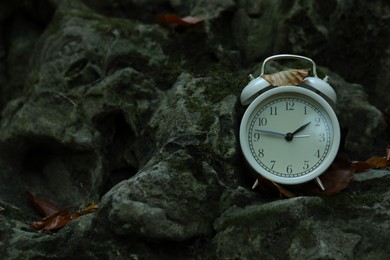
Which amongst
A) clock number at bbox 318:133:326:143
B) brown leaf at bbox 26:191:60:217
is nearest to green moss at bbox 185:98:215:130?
clock number at bbox 318:133:326:143

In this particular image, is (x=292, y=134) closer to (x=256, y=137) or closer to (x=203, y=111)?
(x=256, y=137)

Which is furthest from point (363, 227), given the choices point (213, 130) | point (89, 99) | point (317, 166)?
point (89, 99)

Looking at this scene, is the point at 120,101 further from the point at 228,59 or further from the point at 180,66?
the point at 228,59

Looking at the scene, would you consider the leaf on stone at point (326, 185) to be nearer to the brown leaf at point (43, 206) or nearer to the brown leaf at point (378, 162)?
the brown leaf at point (378, 162)

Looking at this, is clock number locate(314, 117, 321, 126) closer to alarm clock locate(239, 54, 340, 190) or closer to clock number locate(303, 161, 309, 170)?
alarm clock locate(239, 54, 340, 190)

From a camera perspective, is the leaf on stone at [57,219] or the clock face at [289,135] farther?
the leaf on stone at [57,219]

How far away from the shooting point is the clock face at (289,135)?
2.08 metres

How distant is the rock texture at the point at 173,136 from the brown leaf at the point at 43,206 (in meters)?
0.03

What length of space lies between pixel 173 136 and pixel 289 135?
0.38 meters

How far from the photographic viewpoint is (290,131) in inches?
83.4

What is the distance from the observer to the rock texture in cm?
194

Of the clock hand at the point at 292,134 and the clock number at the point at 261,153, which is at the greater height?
the clock hand at the point at 292,134

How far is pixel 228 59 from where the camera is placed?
2.72 meters

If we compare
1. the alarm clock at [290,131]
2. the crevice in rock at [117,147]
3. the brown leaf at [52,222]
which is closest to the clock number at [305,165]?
the alarm clock at [290,131]
